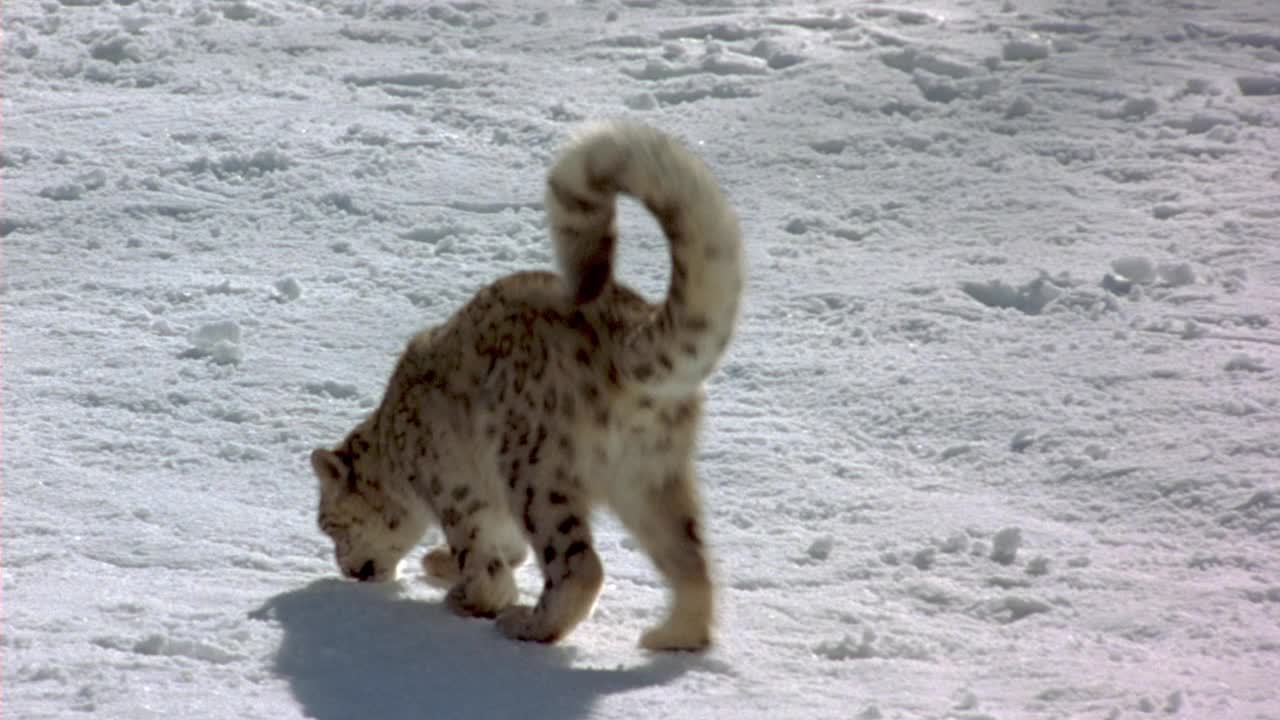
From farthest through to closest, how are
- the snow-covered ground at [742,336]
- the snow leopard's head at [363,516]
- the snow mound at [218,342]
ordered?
the snow mound at [218,342]
the snow leopard's head at [363,516]
the snow-covered ground at [742,336]

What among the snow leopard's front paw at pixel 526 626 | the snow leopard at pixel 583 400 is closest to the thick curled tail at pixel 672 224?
the snow leopard at pixel 583 400

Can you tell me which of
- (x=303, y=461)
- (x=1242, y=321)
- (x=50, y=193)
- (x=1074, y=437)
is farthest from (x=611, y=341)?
(x=50, y=193)

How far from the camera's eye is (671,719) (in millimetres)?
4102

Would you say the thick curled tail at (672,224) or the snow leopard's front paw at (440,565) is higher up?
the thick curled tail at (672,224)

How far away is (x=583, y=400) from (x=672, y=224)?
512 mm

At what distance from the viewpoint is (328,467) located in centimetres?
518

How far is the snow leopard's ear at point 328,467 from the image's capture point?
17.0 feet

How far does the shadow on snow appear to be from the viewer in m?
4.13

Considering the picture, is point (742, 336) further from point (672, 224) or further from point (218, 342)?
point (672, 224)

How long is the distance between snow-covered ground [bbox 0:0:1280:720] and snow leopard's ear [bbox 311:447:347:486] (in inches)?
10.8

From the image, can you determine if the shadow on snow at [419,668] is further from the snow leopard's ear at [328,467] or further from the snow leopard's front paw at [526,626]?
the snow leopard's ear at [328,467]

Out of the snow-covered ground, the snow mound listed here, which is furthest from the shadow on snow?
the snow mound

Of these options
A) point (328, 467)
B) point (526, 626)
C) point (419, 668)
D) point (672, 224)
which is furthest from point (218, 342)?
A: point (672, 224)

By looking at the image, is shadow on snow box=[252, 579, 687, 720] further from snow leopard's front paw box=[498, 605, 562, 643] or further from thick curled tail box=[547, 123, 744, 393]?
thick curled tail box=[547, 123, 744, 393]
